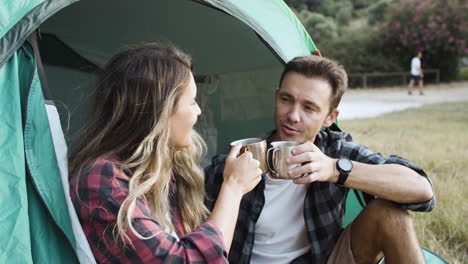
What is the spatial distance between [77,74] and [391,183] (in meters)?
2.38

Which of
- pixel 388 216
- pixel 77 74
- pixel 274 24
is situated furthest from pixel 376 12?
pixel 388 216

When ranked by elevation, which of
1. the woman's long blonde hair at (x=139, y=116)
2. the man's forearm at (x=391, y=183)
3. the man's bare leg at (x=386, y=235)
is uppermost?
the woman's long blonde hair at (x=139, y=116)

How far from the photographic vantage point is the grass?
7.81 feet

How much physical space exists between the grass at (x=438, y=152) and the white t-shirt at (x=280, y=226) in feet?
3.42

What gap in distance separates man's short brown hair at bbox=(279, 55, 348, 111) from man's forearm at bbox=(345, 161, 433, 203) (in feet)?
1.47

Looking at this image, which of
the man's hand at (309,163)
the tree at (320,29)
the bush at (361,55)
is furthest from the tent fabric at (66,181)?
the tree at (320,29)

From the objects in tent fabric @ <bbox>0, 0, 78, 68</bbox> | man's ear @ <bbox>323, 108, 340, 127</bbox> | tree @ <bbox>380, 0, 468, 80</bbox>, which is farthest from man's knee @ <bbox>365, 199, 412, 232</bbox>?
tree @ <bbox>380, 0, 468, 80</bbox>

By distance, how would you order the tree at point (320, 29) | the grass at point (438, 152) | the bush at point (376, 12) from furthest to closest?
the bush at point (376, 12)
the tree at point (320, 29)
the grass at point (438, 152)

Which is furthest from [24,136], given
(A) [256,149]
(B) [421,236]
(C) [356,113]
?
(C) [356,113]

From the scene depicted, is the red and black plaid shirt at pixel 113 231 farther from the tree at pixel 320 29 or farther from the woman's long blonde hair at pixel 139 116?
the tree at pixel 320 29

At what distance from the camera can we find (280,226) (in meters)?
1.69

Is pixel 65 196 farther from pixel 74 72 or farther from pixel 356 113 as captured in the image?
pixel 356 113

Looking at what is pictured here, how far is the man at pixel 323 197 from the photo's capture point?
1461mm

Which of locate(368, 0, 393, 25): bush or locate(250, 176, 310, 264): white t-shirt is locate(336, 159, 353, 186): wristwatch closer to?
locate(250, 176, 310, 264): white t-shirt
